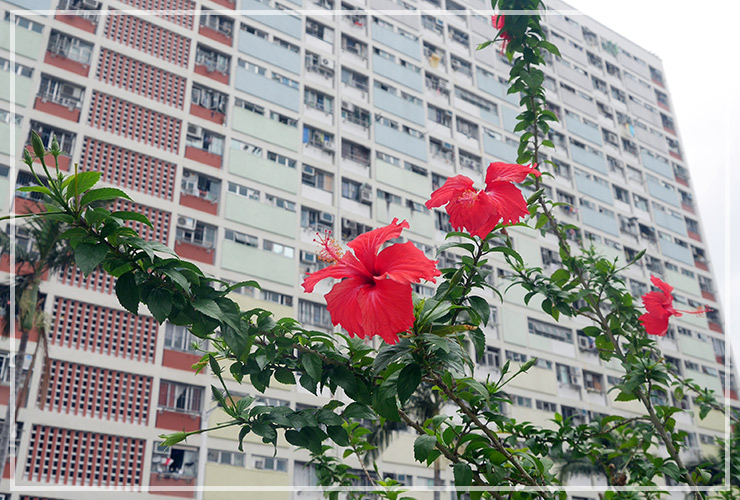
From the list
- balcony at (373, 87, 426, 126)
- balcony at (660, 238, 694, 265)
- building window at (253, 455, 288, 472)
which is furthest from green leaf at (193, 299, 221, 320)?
balcony at (660, 238, 694, 265)

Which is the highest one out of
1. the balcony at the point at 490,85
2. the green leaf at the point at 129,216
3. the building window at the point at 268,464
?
the balcony at the point at 490,85

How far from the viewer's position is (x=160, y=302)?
1108 millimetres

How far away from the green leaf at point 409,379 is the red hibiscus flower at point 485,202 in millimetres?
253

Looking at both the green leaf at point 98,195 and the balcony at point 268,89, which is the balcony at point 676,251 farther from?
the green leaf at point 98,195

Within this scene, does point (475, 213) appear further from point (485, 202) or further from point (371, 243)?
point (371, 243)

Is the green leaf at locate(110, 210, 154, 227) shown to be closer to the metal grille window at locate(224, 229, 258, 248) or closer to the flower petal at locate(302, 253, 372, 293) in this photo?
the flower petal at locate(302, 253, 372, 293)

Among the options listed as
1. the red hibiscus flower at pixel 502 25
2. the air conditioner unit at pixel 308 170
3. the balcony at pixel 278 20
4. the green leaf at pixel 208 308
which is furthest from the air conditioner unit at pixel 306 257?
Answer: the green leaf at pixel 208 308

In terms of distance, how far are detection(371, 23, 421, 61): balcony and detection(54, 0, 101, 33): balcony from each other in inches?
340

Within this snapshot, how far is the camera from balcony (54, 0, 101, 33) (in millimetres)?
16422

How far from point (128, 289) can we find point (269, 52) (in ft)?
63.5

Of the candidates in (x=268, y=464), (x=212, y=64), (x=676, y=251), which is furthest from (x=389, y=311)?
(x=676, y=251)

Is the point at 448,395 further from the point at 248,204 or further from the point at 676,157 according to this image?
the point at 676,157

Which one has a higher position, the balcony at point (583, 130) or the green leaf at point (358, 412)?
the balcony at point (583, 130)

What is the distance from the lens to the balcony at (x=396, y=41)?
870 inches
